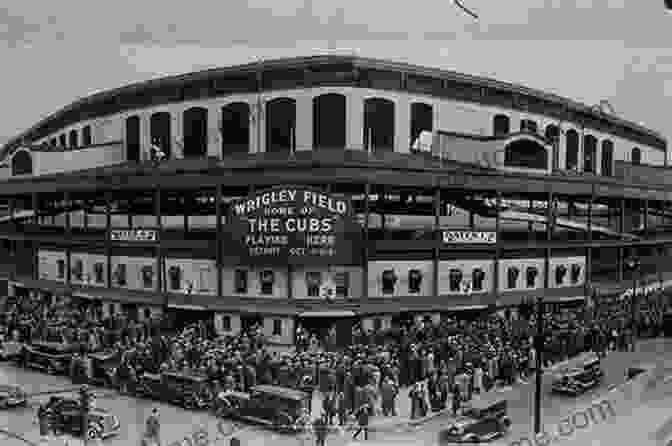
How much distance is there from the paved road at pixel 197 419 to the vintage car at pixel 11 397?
0.28 m

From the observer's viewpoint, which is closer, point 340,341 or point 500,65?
point 500,65

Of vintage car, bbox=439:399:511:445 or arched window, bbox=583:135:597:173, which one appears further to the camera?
arched window, bbox=583:135:597:173

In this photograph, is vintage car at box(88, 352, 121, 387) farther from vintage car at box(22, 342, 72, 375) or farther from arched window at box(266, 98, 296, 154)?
arched window at box(266, 98, 296, 154)

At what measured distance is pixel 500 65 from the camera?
51.8 ft

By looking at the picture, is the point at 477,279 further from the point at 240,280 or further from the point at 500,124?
the point at 500,124

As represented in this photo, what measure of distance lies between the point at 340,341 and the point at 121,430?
10.1 meters

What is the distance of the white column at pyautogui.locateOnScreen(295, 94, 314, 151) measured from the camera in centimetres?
3020

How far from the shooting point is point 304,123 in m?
30.3

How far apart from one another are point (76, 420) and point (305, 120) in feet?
65.8

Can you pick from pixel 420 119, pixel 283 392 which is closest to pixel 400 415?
pixel 283 392

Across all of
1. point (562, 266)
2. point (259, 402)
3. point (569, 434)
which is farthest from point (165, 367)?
point (562, 266)

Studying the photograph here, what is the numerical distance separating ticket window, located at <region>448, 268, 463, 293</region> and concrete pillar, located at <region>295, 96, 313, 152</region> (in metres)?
11.2

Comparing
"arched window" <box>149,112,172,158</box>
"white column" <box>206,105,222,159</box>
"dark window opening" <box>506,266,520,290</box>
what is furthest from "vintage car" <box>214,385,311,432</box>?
"arched window" <box>149,112,172,158</box>

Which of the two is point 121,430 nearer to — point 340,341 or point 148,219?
point 340,341
